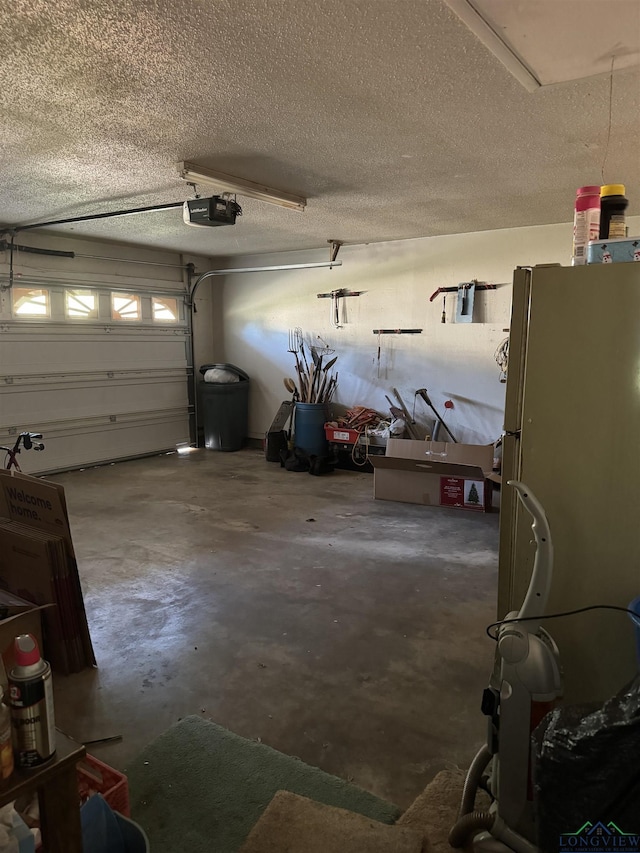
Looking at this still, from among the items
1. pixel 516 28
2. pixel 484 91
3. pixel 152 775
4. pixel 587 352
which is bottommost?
pixel 152 775

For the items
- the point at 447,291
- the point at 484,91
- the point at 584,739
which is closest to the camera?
the point at 584,739

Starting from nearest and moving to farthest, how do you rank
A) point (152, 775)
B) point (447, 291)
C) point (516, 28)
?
point (516, 28)
point (152, 775)
point (447, 291)

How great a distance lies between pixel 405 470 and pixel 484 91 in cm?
324

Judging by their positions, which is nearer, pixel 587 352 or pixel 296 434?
pixel 587 352

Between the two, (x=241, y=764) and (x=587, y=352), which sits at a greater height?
(x=587, y=352)

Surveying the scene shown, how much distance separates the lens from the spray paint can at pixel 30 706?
0.97m

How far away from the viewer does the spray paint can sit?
0.97m

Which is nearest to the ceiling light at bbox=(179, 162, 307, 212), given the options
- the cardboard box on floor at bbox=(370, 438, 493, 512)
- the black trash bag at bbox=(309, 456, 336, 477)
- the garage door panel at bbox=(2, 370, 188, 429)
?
the cardboard box on floor at bbox=(370, 438, 493, 512)

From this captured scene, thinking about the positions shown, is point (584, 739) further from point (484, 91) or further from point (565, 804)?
point (484, 91)

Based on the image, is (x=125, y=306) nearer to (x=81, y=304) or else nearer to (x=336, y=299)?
(x=81, y=304)

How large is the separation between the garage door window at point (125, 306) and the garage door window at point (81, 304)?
0.25m

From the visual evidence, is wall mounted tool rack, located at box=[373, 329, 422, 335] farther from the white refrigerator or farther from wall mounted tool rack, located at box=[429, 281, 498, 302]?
the white refrigerator

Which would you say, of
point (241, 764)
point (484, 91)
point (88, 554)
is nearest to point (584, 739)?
point (241, 764)

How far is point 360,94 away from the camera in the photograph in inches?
96.7
